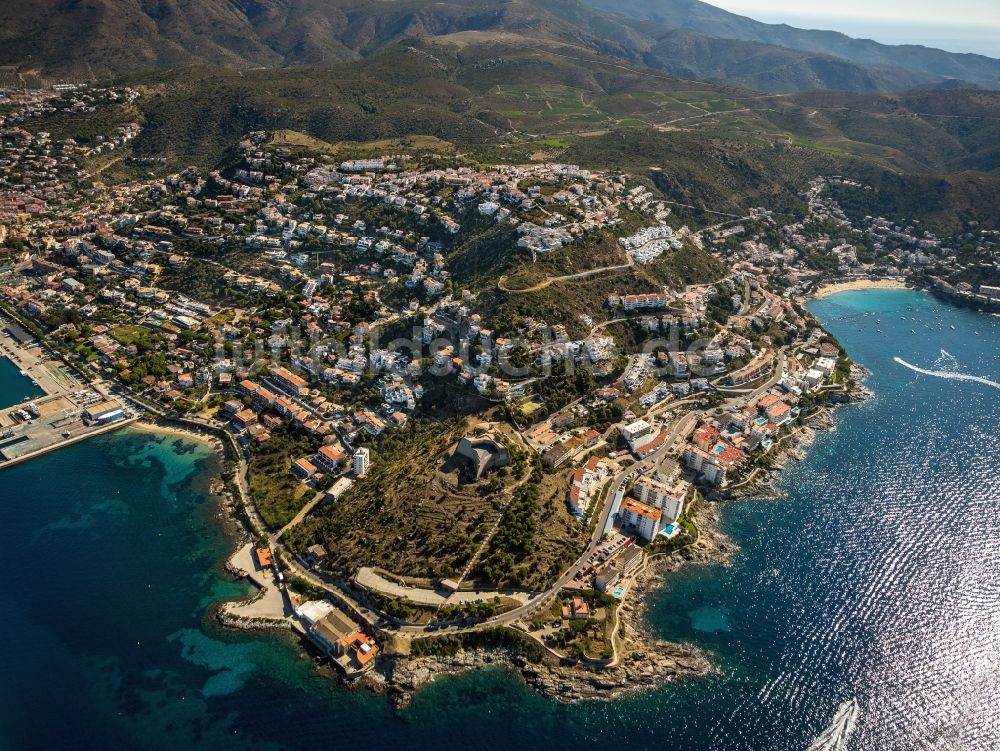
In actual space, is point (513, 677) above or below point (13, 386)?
above

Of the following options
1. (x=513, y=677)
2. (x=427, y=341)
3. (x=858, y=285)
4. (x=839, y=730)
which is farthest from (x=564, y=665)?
(x=858, y=285)

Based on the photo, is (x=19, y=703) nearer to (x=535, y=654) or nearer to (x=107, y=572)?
(x=107, y=572)

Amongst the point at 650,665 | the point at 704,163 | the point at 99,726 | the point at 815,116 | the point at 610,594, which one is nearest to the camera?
the point at 99,726

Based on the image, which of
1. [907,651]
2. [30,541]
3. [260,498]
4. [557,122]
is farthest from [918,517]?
[557,122]

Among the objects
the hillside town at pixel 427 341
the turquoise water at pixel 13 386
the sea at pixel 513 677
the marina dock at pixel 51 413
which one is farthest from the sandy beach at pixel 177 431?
the turquoise water at pixel 13 386

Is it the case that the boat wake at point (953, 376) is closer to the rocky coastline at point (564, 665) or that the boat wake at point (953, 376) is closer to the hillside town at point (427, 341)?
the hillside town at point (427, 341)

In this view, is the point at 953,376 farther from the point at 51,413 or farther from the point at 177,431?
the point at 51,413
